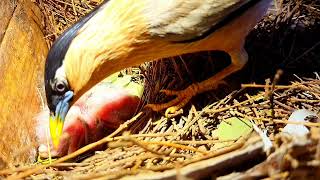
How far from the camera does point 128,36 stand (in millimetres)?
2078

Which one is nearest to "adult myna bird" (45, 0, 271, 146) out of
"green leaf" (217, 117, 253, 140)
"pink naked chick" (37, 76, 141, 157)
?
"pink naked chick" (37, 76, 141, 157)

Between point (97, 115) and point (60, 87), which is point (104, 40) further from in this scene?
point (97, 115)

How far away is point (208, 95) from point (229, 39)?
362mm

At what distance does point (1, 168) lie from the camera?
2.04 meters

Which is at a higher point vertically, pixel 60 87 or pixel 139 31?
pixel 139 31

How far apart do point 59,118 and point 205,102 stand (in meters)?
0.71

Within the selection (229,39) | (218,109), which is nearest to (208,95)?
(218,109)

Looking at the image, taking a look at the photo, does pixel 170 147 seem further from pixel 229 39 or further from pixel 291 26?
pixel 291 26

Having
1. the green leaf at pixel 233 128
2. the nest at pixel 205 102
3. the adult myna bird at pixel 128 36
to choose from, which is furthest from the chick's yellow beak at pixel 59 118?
the green leaf at pixel 233 128

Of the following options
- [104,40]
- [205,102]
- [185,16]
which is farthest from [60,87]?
[205,102]

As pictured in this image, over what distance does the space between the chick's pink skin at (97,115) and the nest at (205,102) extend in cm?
11

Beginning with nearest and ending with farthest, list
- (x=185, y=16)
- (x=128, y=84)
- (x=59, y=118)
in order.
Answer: (x=185, y=16) < (x=59, y=118) < (x=128, y=84)

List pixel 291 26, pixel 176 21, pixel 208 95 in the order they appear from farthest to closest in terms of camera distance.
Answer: pixel 291 26
pixel 208 95
pixel 176 21

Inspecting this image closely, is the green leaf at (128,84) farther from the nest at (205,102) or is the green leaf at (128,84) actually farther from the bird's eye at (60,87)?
the bird's eye at (60,87)
